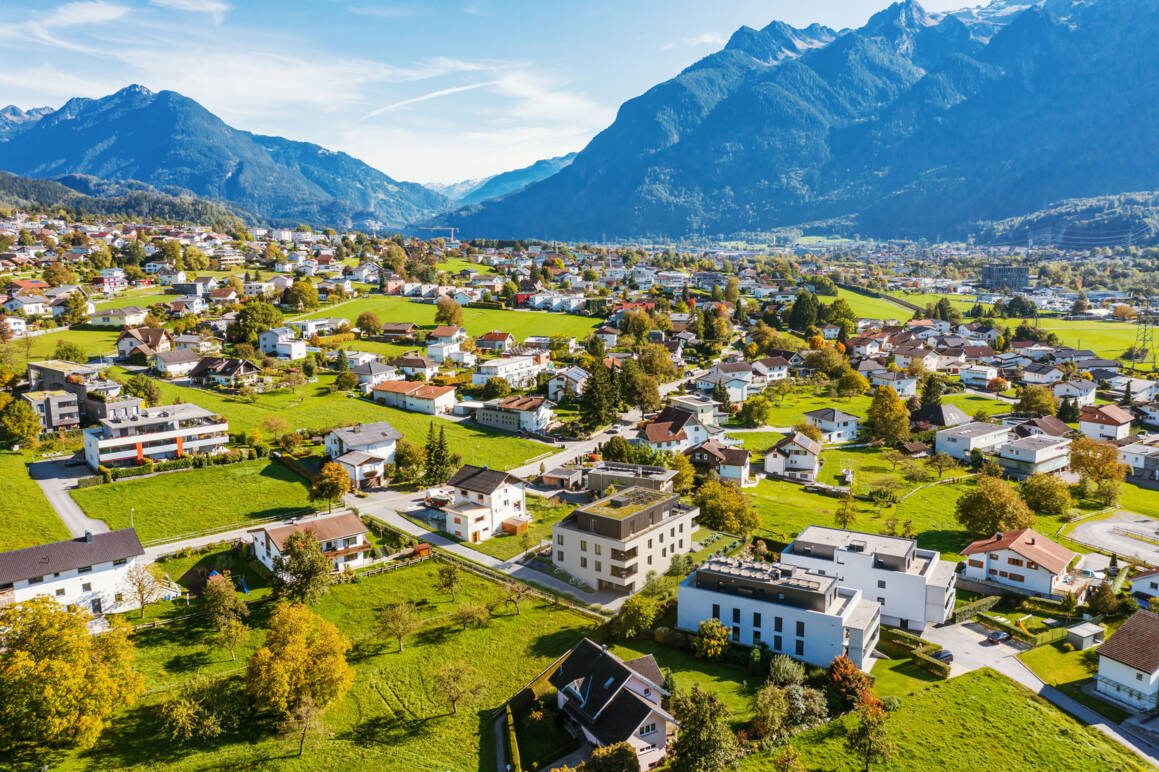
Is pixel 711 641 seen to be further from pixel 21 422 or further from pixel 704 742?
pixel 21 422

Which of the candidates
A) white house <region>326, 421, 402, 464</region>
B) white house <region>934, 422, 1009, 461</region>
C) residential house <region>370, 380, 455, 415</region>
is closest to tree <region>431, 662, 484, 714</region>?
white house <region>326, 421, 402, 464</region>

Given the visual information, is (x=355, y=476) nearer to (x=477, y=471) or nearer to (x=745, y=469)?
(x=477, y=471)

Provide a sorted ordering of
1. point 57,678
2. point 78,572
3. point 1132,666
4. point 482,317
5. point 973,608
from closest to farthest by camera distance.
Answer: point 57,678
point 1132,666
point 78,572
point 973,608
point 482,317

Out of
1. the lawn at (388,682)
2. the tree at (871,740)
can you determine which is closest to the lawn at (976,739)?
the tree at (871,740)

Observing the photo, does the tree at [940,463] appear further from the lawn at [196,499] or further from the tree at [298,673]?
the tree at [298,673]

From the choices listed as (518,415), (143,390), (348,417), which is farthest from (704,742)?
(143,390)

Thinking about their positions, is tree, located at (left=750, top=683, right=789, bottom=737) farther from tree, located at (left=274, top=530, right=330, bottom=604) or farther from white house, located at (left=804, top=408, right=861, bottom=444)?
white house, located at (left=804, top=408, right=861, bottom=444)

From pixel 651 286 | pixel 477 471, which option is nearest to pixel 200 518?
pixel 477 471
